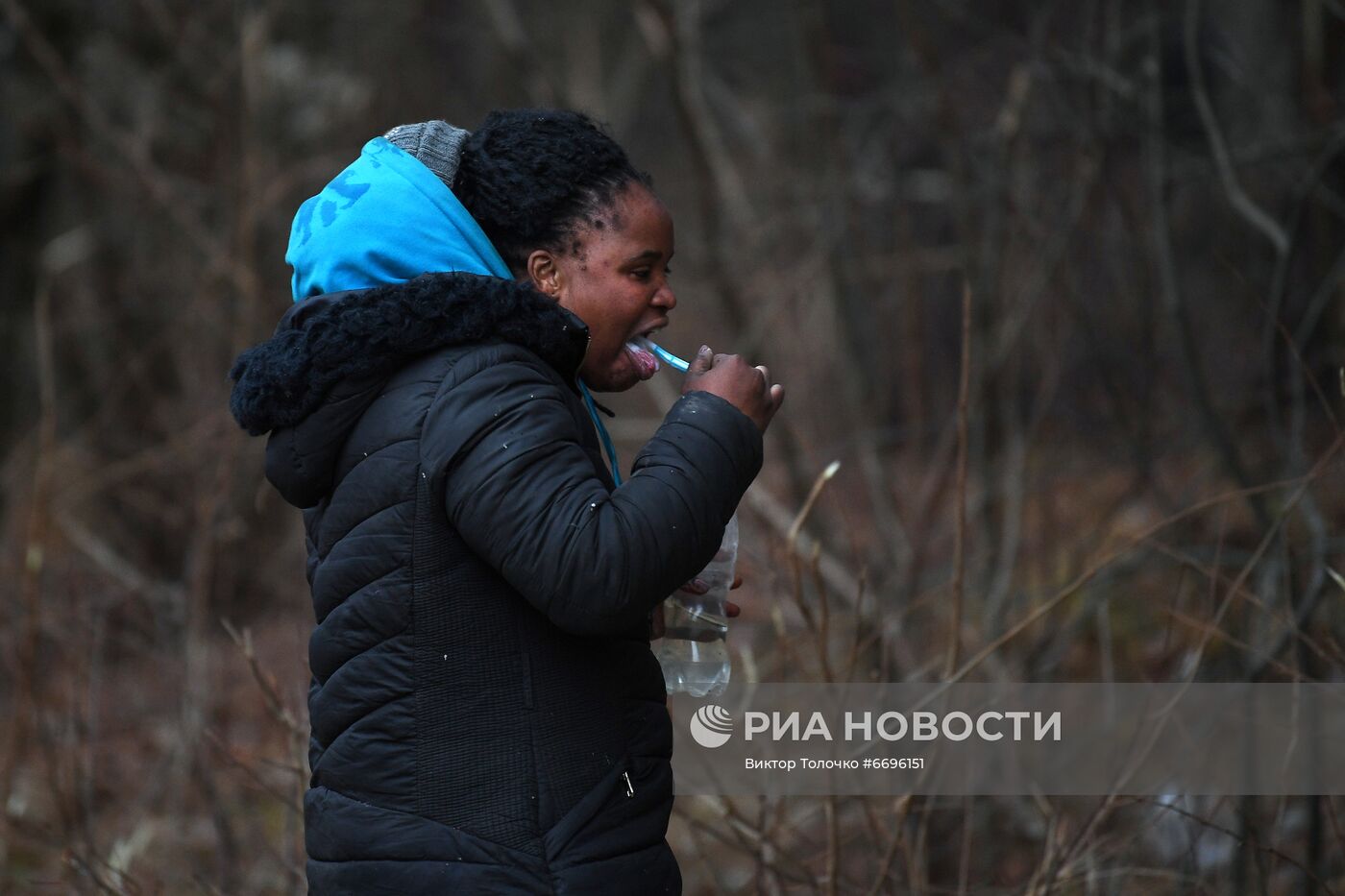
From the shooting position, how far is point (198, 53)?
5516 millimetres

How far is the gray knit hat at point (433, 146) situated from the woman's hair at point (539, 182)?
0.02 meters

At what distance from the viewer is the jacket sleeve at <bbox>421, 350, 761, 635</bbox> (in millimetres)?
1442

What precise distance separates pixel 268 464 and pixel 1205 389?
251cm

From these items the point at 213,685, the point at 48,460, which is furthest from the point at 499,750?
the point at 213,685

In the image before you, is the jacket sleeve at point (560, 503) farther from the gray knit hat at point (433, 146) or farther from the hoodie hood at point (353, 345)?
the gray knit hat at point (433, 146)

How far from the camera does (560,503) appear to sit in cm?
145

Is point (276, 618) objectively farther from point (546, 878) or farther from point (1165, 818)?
point (546, 878)

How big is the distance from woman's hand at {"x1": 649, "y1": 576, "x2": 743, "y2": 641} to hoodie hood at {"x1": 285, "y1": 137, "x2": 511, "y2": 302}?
1.68 ft

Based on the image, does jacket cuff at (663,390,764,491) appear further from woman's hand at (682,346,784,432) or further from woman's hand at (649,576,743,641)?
woman's hand at (649,576,743,641)

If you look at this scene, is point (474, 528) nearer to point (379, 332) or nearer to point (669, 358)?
point (379, 332)

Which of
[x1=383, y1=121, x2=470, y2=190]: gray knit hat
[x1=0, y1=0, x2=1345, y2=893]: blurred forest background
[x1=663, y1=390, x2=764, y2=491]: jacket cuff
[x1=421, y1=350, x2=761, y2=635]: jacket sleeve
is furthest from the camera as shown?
[x1=0, y1=0, x2=1345, y2=893]: blurred forest background

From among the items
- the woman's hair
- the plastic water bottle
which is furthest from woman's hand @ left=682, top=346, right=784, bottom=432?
the plastic water bottle

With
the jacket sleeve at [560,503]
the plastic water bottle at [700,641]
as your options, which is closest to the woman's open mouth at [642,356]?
the jacket sleeve at [560,503]

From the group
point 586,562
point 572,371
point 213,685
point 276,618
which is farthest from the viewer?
point 276,618
